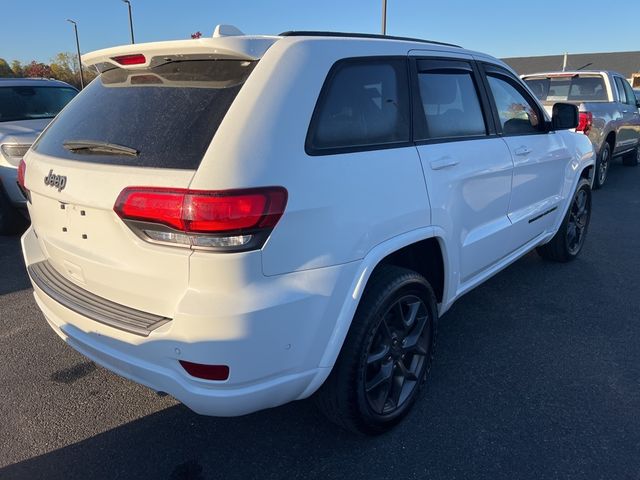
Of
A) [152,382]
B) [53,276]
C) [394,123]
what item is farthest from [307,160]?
[53,276]

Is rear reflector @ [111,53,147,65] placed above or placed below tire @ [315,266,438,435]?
above

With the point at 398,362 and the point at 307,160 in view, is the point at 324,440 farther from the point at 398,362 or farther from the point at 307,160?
the point at 307,160

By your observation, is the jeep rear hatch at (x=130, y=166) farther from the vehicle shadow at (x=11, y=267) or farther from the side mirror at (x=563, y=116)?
the side mirror at (x=563, y=116)

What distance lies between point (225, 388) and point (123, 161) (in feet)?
3.15

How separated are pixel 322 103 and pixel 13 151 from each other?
455cm

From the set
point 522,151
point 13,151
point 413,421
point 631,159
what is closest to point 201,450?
point 413,421

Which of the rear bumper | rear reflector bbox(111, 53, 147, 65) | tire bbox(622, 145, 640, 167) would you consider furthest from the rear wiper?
tire bbox(622, 145, 640, 167)

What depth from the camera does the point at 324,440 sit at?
97.0 inches

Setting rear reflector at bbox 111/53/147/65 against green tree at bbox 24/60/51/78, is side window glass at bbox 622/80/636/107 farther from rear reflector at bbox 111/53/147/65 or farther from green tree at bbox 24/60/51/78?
green tree at bbox 24/60/51/78

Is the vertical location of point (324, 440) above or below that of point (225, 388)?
below

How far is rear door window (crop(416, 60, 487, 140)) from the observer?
267 cm

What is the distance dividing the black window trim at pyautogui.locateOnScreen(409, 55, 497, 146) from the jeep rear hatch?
3.16 feet

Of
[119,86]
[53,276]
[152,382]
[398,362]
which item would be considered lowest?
[398,362]

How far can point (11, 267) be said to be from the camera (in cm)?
479
